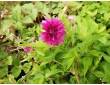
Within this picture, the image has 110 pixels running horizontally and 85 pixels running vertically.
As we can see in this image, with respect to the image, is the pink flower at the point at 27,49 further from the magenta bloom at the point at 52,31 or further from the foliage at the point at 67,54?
the magenta bloom at the point at 52,31

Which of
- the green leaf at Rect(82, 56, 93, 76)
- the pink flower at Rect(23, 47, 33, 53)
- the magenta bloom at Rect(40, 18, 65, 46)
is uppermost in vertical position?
the magenta bloom at Rect(40, 18, 65, 46)

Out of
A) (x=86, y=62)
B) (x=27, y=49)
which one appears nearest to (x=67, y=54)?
(x=86, y=62)

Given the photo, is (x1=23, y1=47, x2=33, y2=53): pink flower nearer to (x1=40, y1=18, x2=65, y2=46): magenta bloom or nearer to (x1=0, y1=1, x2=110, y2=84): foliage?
(x1=0, y1=1, x2=110, y2=84): foliage

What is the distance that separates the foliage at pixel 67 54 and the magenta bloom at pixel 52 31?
0.07 metres

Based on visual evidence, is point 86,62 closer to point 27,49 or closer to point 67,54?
point 67,54

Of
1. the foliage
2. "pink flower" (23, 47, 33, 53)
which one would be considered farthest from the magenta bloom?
"pink flower" (23, 47, 33, 53)

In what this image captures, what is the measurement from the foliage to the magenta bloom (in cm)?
7

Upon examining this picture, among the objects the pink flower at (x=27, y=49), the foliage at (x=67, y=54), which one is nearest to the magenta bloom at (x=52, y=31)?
the foliage at (x=67, y=54)

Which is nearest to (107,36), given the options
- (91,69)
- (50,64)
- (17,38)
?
(91,69)

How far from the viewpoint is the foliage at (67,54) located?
5.51 feet

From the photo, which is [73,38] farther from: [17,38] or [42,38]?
[17,38]

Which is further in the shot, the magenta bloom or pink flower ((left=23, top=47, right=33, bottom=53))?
pink flower ((left=23, top=47, right=33, bottom=53))

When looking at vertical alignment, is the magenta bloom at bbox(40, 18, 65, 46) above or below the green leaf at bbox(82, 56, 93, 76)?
above

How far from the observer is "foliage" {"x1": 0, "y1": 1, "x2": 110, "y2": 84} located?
168 centimetres
